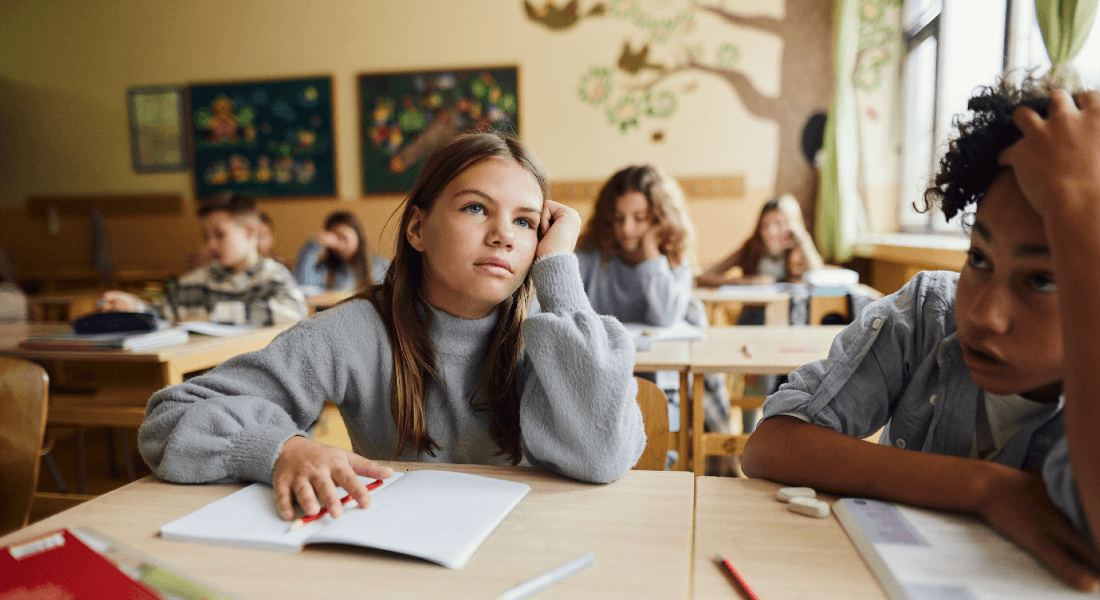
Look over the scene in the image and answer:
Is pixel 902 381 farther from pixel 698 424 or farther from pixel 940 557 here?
pixel 698 424

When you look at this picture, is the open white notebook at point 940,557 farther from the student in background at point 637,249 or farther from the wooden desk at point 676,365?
the student in background at point 637,249

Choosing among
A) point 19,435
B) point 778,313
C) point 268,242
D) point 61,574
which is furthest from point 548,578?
point 268,242

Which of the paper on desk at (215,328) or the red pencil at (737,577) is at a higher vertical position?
the red pencil at (737,577)

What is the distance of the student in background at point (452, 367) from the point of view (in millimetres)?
821

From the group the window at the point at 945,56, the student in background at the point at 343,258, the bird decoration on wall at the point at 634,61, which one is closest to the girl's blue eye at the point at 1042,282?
the window at the point at 945,56

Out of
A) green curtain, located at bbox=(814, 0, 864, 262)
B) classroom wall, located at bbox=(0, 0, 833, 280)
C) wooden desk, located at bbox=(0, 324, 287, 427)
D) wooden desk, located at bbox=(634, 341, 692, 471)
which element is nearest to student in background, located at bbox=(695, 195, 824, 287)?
green curtain, located at bbox=(814, 0, 864, 262)

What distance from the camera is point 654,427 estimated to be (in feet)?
3.74

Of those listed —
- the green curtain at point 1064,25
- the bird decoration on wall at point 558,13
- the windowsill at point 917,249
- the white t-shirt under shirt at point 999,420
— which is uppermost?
the bird decoration on wall at point 558,13

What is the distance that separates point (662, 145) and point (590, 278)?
2435 mm

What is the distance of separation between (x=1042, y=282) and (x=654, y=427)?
638mm

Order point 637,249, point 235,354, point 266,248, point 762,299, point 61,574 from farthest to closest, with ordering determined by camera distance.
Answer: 1. point 266,248
2. point 762,299
3. point 637,249
4. point 235,354
5. point 61,574

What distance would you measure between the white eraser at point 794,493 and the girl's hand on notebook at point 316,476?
446mm

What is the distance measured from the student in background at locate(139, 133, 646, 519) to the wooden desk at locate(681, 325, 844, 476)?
874 mm

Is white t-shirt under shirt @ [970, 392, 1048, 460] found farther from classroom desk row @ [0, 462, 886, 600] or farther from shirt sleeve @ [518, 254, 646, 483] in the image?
shirt sleeve @ [518, 254, 646, 483]
